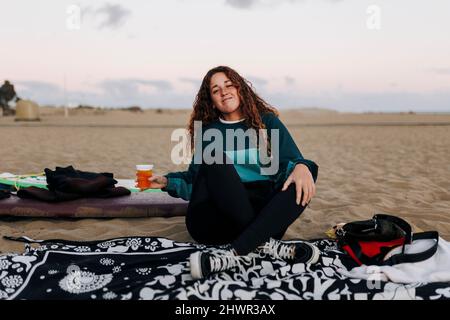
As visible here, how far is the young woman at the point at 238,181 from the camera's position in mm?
2639

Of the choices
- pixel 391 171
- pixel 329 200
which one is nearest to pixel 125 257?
pixel 329 200

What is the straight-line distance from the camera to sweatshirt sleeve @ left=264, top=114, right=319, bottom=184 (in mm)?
2845

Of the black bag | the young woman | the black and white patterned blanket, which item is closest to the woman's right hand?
the young woman

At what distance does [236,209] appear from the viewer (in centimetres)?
272

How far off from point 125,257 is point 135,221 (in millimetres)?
1048

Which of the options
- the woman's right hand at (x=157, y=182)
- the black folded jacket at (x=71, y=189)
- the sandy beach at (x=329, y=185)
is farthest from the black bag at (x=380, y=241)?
the black folded jacket at (x=71, y=189)

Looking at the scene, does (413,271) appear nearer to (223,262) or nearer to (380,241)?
(380,241)

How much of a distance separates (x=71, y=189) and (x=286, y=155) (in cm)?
201

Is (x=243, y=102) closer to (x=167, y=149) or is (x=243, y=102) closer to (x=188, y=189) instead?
(x=188, y=189)

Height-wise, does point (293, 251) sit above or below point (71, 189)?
below

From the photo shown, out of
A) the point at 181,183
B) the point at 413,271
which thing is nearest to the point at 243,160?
the point at 181,183

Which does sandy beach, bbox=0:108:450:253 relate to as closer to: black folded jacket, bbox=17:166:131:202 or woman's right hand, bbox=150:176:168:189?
black folded jacket, bbox=17:166:131:202

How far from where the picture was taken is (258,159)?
3.11 metres

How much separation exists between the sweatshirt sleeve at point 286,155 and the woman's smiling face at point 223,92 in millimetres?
254
